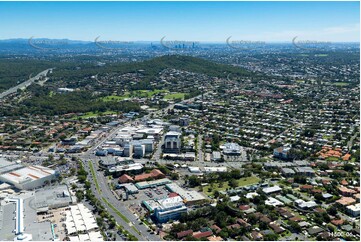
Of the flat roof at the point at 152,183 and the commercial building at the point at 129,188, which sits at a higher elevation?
the commercial building at the point at 129,188

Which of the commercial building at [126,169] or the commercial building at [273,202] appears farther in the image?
the commercial building at [126,169]

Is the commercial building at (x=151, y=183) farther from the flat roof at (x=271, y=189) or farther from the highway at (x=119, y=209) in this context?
the flat roof at (x=271, y=189)

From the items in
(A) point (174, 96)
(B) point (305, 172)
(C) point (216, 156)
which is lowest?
(A) point (174, 96)

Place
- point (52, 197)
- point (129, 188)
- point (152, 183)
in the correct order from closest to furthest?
1. point (52, 197)
2. point (129, 188)
3. point (152, 183)

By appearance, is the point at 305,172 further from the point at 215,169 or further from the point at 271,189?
the point at 215,169

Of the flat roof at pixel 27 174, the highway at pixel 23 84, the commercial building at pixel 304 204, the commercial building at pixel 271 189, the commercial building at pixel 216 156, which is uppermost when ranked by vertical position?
the commercial building at pixel 304 204

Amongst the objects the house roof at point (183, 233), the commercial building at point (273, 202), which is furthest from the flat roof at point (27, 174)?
the commercial building at point (273, 202)

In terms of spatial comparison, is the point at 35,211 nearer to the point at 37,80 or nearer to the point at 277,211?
the point at 277,211

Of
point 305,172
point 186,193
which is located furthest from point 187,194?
point 305,172
